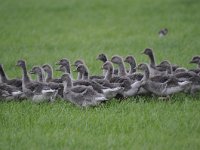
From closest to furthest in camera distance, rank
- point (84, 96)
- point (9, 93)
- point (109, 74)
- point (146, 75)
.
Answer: point (84, 96) → point (9, 93) → point (146, 75) → point (109, 74)

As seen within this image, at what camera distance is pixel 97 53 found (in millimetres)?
22141

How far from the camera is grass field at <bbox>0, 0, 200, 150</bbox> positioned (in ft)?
34.8

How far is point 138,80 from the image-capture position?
46.7ft

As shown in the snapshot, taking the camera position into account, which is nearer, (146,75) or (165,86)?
(165,86)

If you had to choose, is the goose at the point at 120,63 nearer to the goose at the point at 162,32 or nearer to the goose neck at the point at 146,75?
the goose neck at the point at 146,75

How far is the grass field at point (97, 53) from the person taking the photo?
10609mm

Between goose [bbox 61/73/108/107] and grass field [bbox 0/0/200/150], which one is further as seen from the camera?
goose [bbox 61/73/108/107]

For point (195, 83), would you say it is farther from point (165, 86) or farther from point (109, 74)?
point (109, 74)

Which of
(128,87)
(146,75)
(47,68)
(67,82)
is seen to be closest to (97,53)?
(47,68)

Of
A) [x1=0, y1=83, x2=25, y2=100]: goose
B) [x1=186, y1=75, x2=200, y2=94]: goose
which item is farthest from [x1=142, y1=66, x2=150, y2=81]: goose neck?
[x1=0, y1=83, x2=25, y2=100]: goose

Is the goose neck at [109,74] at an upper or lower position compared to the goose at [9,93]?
upper

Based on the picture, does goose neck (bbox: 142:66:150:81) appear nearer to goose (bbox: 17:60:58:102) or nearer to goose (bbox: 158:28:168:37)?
goose (bbox: 17:60:58:102)

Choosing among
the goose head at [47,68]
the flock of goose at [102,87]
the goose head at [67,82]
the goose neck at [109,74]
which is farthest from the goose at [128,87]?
the goose head at [47,68]

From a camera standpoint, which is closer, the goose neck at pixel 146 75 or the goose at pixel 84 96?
the goose at pixel 84 96
